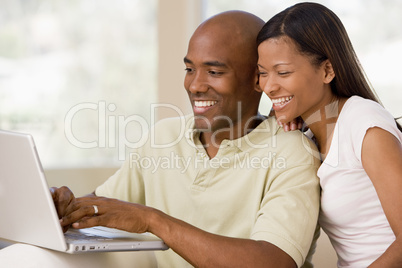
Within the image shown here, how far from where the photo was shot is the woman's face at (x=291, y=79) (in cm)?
170

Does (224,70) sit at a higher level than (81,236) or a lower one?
higher

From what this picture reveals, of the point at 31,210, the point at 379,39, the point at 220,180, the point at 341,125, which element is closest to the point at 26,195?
the point at 31,210

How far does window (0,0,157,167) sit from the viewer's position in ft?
12.5

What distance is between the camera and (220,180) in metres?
1.86

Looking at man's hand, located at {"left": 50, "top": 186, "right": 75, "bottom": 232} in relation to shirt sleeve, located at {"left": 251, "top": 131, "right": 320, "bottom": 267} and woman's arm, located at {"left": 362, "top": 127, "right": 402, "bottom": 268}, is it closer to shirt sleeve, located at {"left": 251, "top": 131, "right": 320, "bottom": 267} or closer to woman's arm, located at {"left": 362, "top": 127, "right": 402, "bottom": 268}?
shirt sleeve, located at {"left": 251, "top": 131, "right": 320, "bottom": 267}

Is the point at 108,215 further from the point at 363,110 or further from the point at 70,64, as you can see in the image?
the point at 70,64

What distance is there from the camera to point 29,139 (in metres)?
1.32

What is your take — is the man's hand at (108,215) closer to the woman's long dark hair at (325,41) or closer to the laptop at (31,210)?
the laptop at (31,210)

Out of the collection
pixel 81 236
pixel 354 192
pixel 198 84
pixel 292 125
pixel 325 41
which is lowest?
pixel 81 236

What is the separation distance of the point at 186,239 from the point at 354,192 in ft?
1.53

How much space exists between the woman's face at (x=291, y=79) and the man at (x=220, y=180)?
103 millimetres

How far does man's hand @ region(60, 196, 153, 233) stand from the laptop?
38mm

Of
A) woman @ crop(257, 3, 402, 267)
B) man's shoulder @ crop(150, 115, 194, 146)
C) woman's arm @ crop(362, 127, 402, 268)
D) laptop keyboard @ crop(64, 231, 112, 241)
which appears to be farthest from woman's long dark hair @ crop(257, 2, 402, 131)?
laptop keyboard @ crop(64, 231, 112, 241)

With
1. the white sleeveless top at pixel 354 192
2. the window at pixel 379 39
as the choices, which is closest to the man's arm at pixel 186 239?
the white sleeveless top at pixel 354 192
